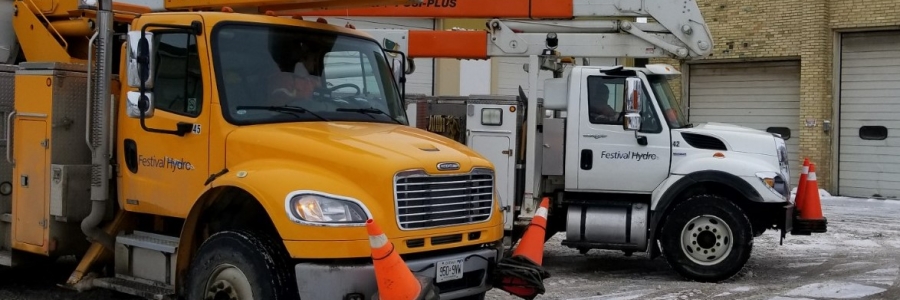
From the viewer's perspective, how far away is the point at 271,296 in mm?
5828

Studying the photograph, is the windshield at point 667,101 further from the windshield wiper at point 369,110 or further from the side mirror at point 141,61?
the side mirror at point 141,61

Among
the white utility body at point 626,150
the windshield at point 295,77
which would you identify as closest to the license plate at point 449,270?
the windshield at point 295,77

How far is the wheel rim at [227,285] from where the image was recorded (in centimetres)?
600

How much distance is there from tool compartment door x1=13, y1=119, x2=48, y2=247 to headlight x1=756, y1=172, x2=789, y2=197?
6.72m

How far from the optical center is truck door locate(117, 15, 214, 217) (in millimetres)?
6543

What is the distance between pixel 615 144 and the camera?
10312 mm

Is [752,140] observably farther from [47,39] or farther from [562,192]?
[47,39]

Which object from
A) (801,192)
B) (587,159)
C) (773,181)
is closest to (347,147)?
(587,159)

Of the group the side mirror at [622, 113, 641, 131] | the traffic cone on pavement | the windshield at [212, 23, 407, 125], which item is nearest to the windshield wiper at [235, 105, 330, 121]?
the windshield at [212, 23, 407, 125]

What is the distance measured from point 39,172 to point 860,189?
57.2 ft

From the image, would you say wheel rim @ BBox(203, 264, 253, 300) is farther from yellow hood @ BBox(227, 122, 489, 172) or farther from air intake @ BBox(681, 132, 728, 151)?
air intake @ BBox(681, 132, 728, 151)

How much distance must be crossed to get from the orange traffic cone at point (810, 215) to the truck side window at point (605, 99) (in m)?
2.20

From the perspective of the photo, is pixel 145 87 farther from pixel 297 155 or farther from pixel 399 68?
pixel 399 68

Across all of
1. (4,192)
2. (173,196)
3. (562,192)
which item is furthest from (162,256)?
(562,192)
